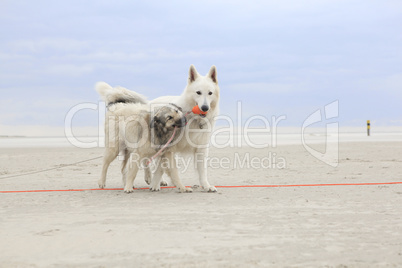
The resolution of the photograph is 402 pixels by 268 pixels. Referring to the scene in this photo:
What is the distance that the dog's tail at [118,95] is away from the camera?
21.2 feet

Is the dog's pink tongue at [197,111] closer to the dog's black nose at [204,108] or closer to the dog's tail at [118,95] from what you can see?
the dog's black nose at [204,108]

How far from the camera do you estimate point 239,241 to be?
3197 millimetres

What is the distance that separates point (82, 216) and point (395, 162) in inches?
329

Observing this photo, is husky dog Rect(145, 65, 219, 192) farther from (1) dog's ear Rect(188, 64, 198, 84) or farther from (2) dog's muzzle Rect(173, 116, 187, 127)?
(2) dog's muzzle Rect(173, 116, 187, 127)

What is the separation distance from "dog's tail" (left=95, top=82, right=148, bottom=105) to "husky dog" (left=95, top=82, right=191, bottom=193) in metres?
0.11

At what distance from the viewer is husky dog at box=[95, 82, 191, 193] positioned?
18.7 ft

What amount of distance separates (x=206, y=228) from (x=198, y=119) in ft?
8.04

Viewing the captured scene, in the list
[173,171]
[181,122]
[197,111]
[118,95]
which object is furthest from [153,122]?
[118,95]

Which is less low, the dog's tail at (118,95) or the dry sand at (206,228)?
the dog's tail at (118,95)

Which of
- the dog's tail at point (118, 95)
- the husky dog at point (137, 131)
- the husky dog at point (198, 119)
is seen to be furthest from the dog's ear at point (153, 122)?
the dog's tail at point (118, 95)

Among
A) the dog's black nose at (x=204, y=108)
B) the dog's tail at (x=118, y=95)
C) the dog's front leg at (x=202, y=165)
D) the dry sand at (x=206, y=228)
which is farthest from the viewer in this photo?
the dog's tail at (x=118, y=95)

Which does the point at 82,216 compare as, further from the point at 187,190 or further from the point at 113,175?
the point at 113,175

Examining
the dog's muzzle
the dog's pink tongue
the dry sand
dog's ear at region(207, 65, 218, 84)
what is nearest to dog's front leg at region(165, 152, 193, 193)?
the dry sand

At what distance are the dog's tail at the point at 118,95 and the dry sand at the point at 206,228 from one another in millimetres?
1471
